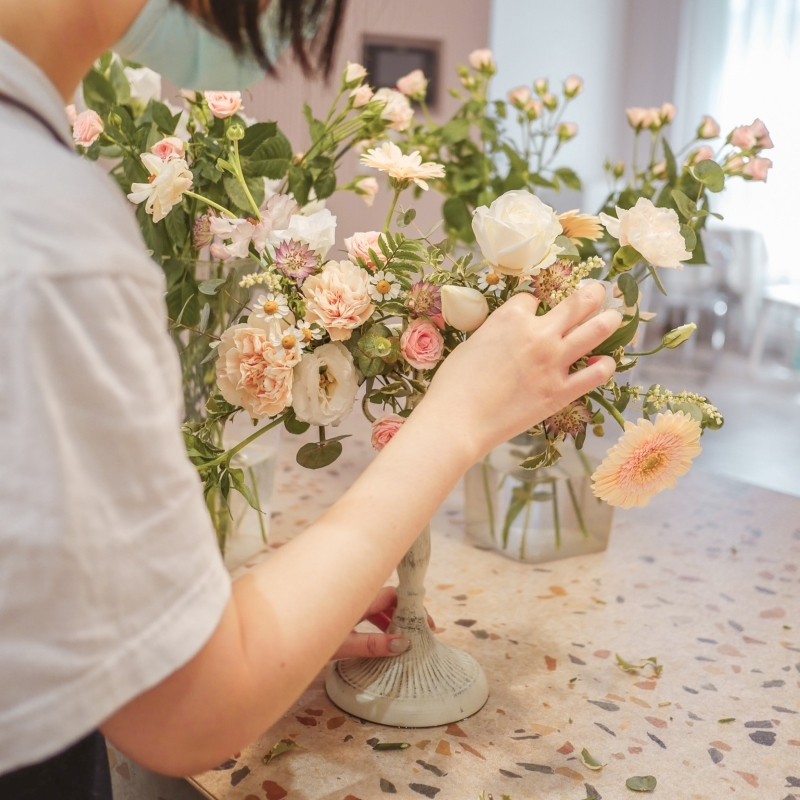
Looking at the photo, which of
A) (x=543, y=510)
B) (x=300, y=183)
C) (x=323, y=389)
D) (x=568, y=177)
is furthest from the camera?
(x=568, y=177)

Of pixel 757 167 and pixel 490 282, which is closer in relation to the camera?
pixel 490 282

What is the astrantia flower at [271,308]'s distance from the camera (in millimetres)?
708

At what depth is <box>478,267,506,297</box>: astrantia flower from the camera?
68cm

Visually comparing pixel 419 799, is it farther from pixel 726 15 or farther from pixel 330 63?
pixel 726 15

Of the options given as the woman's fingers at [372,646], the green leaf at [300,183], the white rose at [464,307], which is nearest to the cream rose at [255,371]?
the white rose at [464,307]

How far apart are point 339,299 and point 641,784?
1.41ft

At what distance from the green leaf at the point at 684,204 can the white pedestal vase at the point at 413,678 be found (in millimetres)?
360

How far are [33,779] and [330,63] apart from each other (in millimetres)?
489

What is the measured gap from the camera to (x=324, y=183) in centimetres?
104

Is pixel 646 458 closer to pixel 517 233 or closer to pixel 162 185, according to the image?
pixel 517 233

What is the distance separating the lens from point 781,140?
5727mm

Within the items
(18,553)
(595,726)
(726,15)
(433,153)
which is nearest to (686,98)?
(726,15)

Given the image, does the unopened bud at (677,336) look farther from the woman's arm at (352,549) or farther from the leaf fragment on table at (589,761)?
the leaf fragment on table at (589,761)

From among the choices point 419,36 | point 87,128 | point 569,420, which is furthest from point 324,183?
point 419,36
